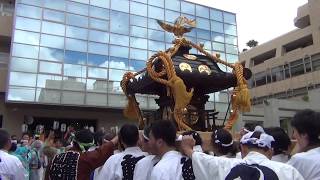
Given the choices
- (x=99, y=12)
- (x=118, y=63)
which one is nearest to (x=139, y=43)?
(x=118, y=63)

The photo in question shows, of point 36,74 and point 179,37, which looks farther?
point 36,74

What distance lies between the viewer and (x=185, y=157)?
9.70 feet

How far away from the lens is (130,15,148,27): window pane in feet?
72.4

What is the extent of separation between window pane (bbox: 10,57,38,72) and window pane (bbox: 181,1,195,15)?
10.2 m

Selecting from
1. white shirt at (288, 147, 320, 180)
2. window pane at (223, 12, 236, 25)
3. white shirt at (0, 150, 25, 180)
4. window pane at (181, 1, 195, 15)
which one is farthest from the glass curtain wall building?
white shirt at (288, 147, 320, 180)

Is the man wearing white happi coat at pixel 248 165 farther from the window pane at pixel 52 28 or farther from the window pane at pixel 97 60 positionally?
the window pane at pixel 52 28

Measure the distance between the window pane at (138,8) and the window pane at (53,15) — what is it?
14.2ft

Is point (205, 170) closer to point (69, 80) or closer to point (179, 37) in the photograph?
point (179, 37)

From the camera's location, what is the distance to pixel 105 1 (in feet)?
70.7

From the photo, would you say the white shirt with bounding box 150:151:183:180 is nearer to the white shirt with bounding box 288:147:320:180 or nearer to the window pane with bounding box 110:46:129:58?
the white shirt with bounding box 288:147:320:180

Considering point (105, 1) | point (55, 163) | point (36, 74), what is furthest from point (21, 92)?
point (55, 163)

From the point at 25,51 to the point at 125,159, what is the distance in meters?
16.4

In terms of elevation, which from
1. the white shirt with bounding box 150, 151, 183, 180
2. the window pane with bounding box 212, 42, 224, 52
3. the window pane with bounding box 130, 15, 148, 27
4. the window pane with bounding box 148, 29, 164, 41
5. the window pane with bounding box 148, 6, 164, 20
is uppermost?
the window pane with bounding box 148, 6, 164, 20

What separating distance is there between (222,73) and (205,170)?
5183 mm
